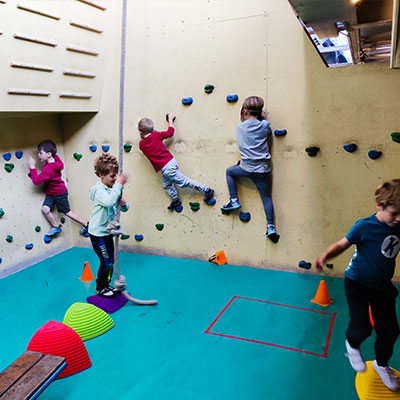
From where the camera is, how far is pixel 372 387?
2.42m

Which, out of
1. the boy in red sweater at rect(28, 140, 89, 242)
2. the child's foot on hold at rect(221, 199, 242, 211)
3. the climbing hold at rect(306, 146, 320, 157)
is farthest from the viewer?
the boy in red sweater at rect(28, 140, 89, 242)

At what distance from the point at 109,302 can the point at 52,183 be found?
198 cm

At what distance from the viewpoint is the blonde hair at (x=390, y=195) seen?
2.15m

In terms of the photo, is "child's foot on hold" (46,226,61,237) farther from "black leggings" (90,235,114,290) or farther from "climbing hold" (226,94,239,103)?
"climbing hold" (226,94,239,103)

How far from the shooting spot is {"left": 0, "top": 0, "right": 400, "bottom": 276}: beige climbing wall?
3795 mm

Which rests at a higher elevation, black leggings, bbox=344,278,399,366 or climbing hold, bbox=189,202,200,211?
climbing hold, bbox=189,202,200,211

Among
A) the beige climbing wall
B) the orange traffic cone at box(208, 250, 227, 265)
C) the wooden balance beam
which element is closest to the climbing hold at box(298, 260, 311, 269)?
the beige climbing wall

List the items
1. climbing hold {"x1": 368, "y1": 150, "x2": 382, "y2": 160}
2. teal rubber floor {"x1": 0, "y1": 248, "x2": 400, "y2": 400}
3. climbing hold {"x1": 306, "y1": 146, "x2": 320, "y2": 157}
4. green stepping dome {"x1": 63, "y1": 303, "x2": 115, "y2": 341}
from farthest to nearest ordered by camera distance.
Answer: climbing hold {"x1": 306, "y1": 146, "x2": 320, "y2": 157} → climbing hold {"x1": 368, "y1": 150, "x2": 382, "y2": 160} → green stepping dome {"x1": 63, "y1": 303, "x2": 115, "y2": 341} → teal rubber floor {"x1": 0, "y1": 248, "x2": 400, "y2": 400}

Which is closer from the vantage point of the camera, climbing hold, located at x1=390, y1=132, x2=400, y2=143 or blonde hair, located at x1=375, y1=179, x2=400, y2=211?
blonde hair, located at x1=375, y1=179, x2=400, y2=211

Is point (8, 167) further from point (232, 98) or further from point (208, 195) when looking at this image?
point (232, 98)

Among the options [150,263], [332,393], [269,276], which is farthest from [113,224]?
[332,393]

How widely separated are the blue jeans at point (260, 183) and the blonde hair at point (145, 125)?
1.00 metres

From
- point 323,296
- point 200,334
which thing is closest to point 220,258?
point 323,296

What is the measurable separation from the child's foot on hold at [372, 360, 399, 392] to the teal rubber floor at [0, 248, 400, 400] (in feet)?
0.67
